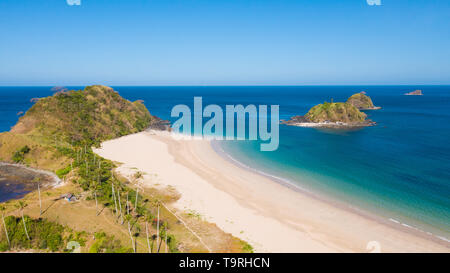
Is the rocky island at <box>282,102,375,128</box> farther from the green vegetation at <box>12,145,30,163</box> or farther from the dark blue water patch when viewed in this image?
the dark blue water patch

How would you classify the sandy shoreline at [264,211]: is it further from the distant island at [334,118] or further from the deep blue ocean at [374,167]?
the distant island at [334,118]

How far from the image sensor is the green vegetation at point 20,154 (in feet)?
133

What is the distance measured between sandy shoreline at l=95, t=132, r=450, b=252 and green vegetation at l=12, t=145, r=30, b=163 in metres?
12.4

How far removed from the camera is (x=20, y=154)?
41031 mm

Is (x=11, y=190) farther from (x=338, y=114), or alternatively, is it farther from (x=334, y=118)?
(x=338, y=114)

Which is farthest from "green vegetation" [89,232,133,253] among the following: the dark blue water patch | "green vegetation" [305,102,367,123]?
"green vegetation" [305,102,367,123]

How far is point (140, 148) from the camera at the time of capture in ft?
183

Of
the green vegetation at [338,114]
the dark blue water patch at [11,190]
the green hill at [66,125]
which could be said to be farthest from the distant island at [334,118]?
the dark blue water patch at [11,190]

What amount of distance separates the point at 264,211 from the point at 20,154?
41282 mm

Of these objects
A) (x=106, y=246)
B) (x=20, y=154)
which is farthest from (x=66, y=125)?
(x=106, y=246)

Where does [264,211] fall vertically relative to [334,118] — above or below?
below
